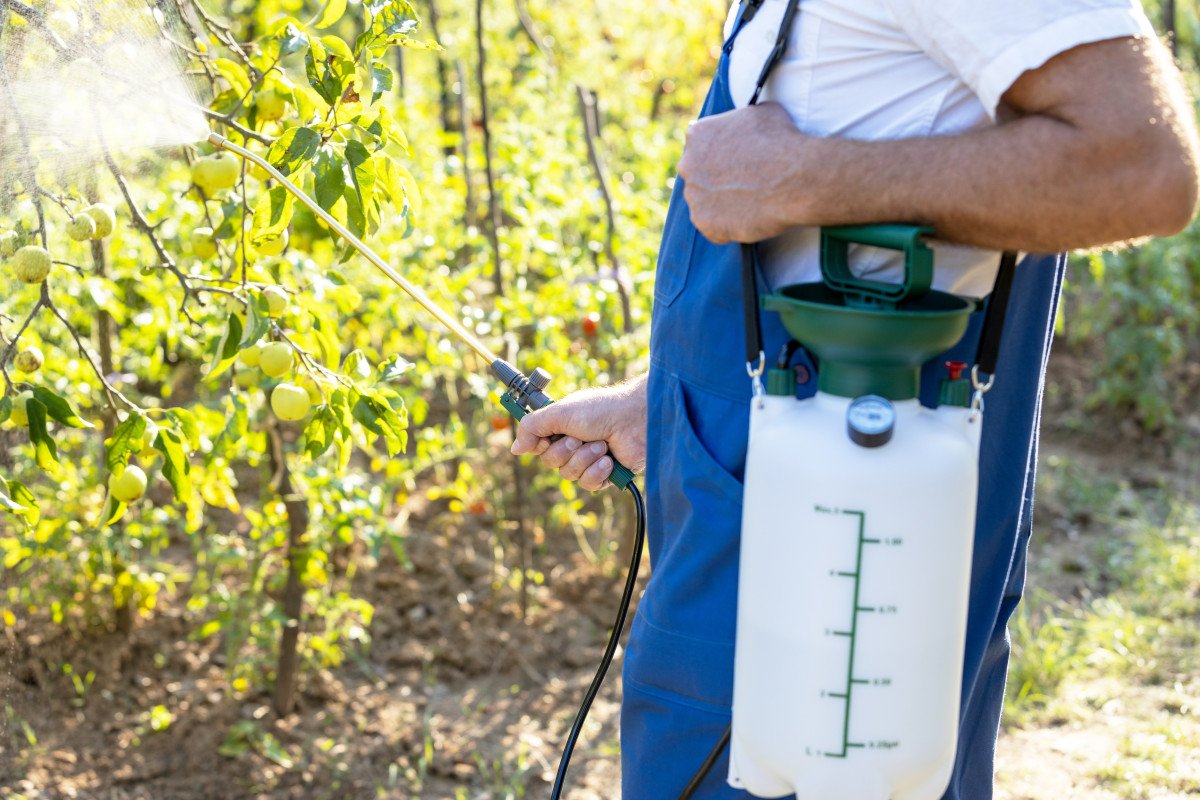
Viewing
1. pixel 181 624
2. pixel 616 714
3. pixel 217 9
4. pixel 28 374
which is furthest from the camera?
pixel 217 9

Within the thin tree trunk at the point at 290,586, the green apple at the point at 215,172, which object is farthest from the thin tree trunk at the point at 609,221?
the green apple at the point at 215,172

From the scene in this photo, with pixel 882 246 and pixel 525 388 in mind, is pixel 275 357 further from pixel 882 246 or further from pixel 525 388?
pixel 882 246

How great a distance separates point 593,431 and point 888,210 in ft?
2.15

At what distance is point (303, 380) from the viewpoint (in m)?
2.07

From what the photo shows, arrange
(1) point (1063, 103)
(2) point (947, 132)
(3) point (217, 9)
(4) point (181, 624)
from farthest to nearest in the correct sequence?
(3) point (217, 9) → (4) point (181, 624) → (2) point (947, 132) → (1) point (1063, 103)

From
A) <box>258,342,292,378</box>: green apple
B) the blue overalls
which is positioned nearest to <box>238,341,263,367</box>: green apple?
<box>258,342,292,378</box>: green apple

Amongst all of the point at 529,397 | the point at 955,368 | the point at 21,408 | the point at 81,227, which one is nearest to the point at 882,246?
the point at 955,368

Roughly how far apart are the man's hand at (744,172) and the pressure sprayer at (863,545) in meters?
0.07

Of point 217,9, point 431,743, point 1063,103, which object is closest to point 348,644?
point 431,743

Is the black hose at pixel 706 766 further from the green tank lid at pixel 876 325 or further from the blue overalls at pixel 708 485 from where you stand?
the green tank lid at pixel 876 325

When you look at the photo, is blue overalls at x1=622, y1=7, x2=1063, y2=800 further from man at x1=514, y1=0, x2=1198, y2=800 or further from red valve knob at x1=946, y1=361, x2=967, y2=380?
red valve knob at x1=946, y1=361, x2=967, y2=380

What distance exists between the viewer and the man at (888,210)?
1.19 metres

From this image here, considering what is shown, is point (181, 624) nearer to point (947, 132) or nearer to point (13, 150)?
point (13, 150)

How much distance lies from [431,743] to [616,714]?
1.60 ft
